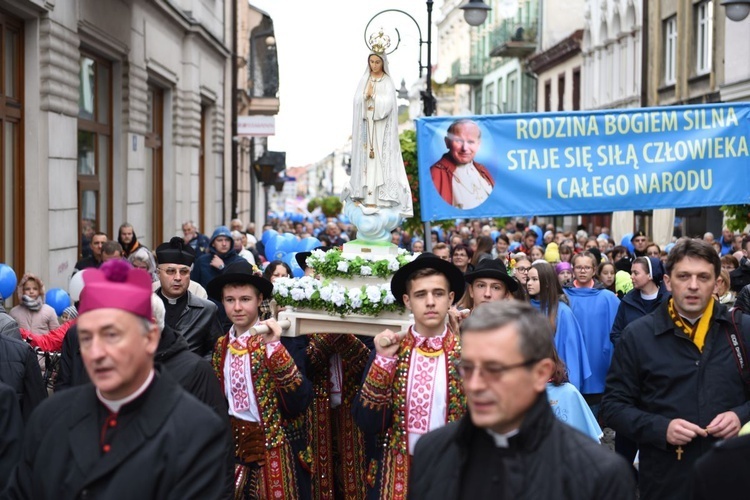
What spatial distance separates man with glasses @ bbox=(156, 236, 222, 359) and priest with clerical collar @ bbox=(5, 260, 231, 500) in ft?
11.4

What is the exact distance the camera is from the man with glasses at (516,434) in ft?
11.2

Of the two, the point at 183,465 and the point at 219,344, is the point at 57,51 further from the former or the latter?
the point at 183,465

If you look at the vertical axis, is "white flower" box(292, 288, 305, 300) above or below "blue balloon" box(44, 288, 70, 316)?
above

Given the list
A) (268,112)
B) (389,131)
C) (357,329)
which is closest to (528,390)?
(357,329)

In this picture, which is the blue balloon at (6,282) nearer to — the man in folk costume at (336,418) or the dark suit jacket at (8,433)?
the man in folk costume at (336,418)

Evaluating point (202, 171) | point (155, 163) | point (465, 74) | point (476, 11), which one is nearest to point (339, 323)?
point (476, 11)

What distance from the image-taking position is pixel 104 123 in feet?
60.8

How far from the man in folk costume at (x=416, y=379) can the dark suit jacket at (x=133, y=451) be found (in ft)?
7.21

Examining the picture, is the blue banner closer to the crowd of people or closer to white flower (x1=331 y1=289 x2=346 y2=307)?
the crowd of people

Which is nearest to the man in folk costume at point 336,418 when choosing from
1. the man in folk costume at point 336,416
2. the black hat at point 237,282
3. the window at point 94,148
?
the man in folk costume at point 336,416

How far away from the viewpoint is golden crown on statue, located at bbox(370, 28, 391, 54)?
7727 millimetres

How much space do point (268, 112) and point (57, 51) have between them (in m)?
28.3

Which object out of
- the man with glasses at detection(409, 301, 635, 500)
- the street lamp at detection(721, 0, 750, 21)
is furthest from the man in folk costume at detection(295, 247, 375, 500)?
the street lamp at detection(721, 0, 750, 21)

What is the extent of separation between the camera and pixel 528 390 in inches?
136
